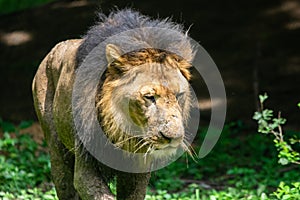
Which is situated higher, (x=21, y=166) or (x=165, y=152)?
Result: (x=165, y=152)

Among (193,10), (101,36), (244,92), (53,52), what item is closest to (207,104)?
(244,92)

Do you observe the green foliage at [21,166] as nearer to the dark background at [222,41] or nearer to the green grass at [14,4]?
the dark background at [222,41]

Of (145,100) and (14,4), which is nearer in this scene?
(145,100)

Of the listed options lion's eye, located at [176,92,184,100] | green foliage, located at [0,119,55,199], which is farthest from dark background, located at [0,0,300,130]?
lion's eye, located at [176,92,184,100]

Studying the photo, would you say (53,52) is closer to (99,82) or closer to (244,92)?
(99,82)

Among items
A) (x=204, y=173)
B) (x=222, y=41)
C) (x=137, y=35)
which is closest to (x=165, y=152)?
(x=137, y=35)

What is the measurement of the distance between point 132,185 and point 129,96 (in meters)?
0.83

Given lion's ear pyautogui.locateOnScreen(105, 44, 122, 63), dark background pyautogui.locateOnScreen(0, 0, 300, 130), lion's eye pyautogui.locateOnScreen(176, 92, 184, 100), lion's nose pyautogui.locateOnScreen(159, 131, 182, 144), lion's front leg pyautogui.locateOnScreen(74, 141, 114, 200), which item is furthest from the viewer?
dark background pyautogui.locateOnScreen(0, 0, 300, 130)

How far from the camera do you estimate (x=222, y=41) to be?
980cm

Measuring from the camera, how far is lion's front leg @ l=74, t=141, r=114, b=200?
4.38 metres

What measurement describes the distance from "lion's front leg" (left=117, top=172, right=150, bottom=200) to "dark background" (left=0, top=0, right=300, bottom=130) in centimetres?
475

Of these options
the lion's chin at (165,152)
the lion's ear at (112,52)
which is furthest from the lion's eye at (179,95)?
the lion's ear at (112,52)

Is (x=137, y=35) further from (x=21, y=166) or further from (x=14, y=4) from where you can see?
(x=14, y=4)

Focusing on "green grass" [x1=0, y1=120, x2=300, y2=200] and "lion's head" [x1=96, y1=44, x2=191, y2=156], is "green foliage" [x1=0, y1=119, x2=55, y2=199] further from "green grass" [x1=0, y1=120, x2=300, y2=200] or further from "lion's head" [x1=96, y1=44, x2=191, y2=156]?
"lion's head" [x1=96, y1=44, x2=191, y2=156]
